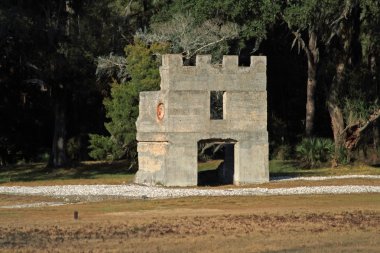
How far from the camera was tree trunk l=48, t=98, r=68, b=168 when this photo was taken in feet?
201

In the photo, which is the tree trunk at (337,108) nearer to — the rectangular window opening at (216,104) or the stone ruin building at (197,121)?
the rectangular window opening at (216,104)

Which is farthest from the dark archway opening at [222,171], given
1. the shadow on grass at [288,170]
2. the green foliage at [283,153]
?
the green foliage at [283,153]

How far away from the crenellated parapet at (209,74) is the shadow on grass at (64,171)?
42.6ft

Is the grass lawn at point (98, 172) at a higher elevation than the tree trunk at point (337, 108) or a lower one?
lower

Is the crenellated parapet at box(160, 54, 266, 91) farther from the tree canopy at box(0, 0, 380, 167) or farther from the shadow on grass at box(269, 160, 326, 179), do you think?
the tree canopy at box(0, 0, 380, 167)

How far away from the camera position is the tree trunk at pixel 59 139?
6128 cm

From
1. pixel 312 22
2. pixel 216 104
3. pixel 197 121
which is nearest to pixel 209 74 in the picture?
pixel 197 121

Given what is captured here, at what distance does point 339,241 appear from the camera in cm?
2384

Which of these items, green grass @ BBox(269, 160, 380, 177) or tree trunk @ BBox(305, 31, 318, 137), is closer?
green grass @ BBox(269, 160, 380, 177)

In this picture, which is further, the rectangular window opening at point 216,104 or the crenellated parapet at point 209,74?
the rectangular window opening at point 216,104

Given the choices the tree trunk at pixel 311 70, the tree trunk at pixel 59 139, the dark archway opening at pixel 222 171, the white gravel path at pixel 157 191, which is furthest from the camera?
the tree trunk at pixel 59 139

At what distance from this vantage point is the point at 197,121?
42.4 m

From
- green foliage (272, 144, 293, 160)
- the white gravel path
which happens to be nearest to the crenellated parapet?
the white gravel path

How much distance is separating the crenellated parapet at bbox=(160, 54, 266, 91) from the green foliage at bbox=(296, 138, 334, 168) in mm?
12132
